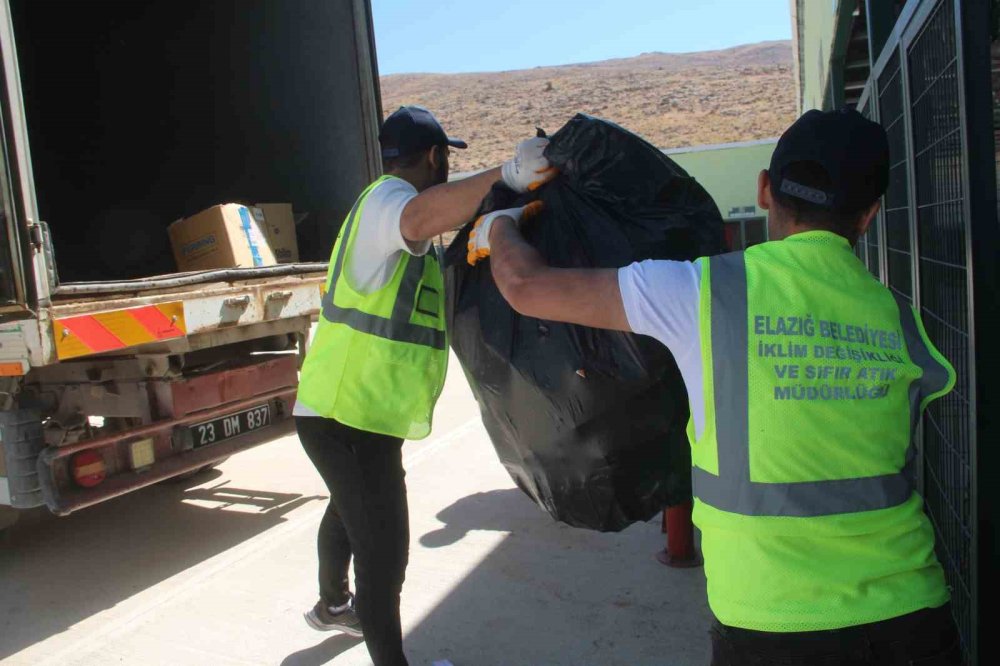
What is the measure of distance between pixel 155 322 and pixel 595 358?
2.40 metres

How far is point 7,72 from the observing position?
3.01 meters

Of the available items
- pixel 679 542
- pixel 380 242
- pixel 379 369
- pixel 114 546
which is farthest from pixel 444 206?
pixel 114 546

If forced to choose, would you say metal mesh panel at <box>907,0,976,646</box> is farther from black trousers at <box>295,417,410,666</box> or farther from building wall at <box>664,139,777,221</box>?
building wall at <box>664,139,777,221</box>

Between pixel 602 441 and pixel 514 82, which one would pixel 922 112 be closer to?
pixel 602 441

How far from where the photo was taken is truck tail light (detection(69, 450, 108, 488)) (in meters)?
3.57

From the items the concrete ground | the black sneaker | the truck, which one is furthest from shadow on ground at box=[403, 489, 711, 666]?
the truck

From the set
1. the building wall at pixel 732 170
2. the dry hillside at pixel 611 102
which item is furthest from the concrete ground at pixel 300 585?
the dry hillside at pixel 611 102

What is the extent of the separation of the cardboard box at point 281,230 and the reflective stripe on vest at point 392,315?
2713mm

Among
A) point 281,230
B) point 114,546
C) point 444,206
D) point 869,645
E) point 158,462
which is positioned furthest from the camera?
point 281,230

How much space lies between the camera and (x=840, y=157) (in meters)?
1.30

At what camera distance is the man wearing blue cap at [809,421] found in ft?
4.07

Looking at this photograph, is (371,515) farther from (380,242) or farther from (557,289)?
(557,289)

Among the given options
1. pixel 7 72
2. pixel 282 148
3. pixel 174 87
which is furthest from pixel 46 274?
pixel 174 87

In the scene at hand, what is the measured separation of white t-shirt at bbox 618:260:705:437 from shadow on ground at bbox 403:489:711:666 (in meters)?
1.77
